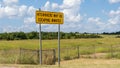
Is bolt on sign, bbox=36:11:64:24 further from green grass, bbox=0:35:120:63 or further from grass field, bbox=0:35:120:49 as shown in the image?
grass field, bbox=0:35:120:49

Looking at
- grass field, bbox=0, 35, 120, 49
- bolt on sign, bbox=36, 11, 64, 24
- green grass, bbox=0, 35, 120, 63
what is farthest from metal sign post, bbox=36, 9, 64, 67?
grass field, bbox=0, 35, 120, 49

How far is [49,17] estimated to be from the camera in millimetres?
23203

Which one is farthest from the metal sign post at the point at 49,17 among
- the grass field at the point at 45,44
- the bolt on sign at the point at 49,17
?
the grass field at the point at 45,44

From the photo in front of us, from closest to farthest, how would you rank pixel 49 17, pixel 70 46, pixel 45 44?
pixel 49 17
pixel 70 46
pixel 45 44

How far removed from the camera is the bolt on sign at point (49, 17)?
2281 cm

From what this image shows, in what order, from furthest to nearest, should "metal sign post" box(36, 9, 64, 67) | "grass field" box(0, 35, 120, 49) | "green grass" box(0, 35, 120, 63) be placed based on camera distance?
"grass field" box(0, 35, 120, 49), "green grass" box(0, 35, 120, 63), "metal sign post" box(36, 9, 64, 67)

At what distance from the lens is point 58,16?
922 inches

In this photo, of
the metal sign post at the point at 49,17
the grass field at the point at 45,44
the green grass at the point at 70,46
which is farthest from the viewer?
the grass field at the point at 45,44

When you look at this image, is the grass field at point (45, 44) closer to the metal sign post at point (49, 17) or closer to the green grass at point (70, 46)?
the green grass at point (70, 46)

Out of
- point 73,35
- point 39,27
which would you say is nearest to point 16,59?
point 39,27

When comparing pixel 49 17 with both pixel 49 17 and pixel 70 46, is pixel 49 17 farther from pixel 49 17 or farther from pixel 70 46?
pixel 70 46

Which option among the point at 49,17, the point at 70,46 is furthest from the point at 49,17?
the point at 70,46

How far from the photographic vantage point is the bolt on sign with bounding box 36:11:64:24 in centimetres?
2281

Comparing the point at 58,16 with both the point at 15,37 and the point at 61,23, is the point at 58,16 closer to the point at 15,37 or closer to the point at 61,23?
the point at 61,23
